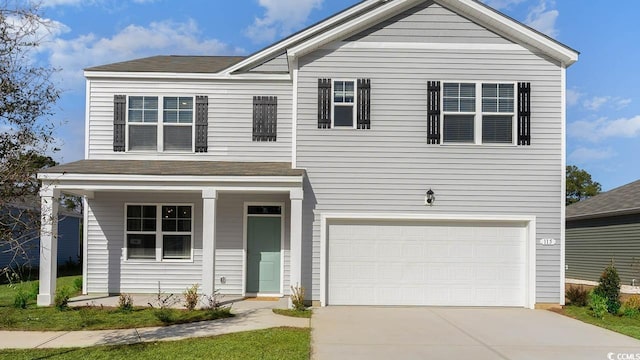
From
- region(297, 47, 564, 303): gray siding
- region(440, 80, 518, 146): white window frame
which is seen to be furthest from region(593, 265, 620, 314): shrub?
region(440, 80, 518, 146): white window frame

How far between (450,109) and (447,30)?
1.82m

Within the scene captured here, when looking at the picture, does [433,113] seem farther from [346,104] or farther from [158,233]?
[158,233]

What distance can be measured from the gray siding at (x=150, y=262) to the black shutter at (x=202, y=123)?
1.36 metres

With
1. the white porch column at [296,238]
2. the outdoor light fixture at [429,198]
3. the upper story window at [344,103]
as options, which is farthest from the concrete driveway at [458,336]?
the upper story window at [344,103]

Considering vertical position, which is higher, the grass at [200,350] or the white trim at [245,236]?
the white trim at [245,236]

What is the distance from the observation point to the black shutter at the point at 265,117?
44.3 ft

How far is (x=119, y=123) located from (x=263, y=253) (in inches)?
190

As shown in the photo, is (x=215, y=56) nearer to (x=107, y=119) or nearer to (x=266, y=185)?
(x=107, y=119)

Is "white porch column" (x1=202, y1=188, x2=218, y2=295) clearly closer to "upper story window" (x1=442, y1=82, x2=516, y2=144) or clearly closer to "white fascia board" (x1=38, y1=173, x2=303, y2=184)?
"white fascia board" (x1=38, y1=173, x2=303, y2=184)

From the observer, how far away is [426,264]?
12195 millimetres

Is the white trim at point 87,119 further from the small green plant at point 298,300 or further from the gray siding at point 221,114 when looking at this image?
the small green plant at point 298,300

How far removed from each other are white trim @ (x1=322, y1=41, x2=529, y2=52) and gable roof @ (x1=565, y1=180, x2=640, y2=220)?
32.5 feet

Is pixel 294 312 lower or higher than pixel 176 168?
lower

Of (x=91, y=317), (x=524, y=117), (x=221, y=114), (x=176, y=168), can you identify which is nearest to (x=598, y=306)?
(x=524, y=117)
